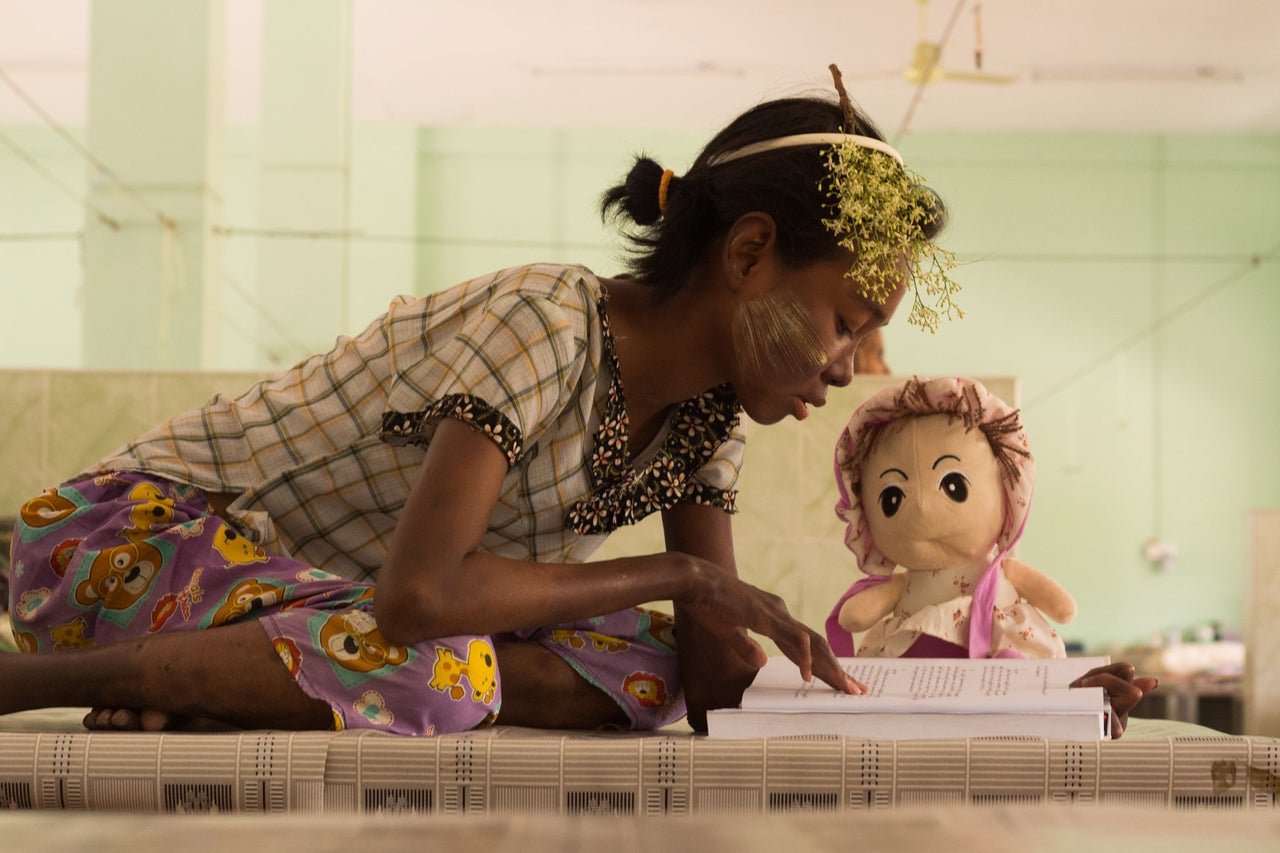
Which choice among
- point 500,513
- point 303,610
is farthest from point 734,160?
point 303,610

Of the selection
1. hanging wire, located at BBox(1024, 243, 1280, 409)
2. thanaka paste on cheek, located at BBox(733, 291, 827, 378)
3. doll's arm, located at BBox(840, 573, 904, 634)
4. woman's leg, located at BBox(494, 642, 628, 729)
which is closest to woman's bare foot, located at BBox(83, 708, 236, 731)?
woman's leg, located at BBox(494, 642, 628, 729)

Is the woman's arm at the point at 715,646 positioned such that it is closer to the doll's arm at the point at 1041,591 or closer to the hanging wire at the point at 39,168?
the doll's arm at the point at 1041,591

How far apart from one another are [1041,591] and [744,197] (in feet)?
2.22

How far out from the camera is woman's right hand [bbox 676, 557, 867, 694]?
1040 mm

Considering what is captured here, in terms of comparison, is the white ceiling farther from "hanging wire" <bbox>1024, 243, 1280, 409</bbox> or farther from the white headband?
the white headband

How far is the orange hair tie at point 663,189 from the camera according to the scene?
1.25 metres

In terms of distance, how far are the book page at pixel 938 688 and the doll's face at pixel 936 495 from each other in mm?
357

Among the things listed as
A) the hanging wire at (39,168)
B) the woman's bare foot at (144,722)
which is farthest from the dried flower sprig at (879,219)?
the hanging wire at (39,168)

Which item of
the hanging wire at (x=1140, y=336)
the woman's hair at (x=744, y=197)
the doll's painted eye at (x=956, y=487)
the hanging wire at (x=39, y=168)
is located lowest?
the doll's painted eye at (x=956, y=487)

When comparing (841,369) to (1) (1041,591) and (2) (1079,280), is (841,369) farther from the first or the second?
(2) (1079,280)

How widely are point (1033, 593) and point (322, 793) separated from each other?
1.02 meters

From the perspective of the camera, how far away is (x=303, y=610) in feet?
3.37

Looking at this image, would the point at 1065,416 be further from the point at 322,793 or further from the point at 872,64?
the point at 322,793

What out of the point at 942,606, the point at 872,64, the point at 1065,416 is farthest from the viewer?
the point at 1065,416
